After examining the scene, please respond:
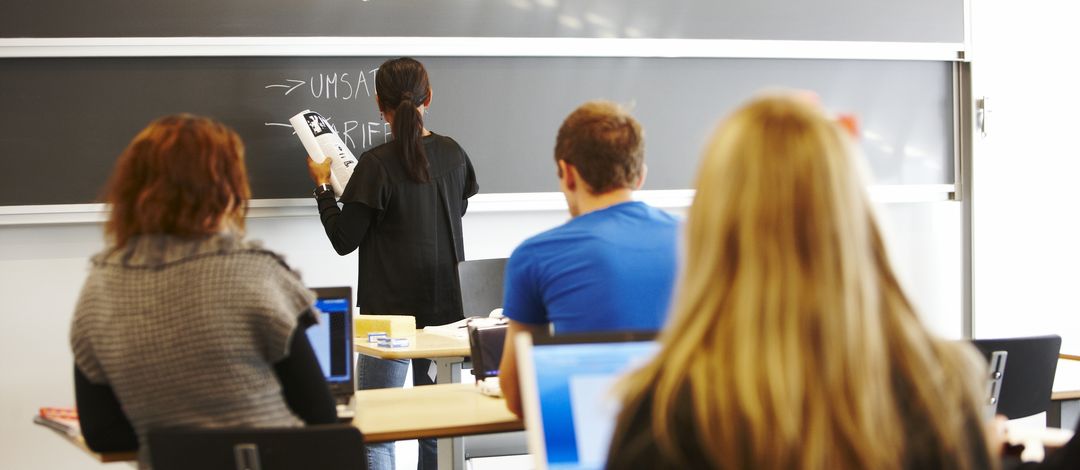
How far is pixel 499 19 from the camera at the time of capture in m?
4.24

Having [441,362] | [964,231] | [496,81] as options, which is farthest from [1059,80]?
[441,362]

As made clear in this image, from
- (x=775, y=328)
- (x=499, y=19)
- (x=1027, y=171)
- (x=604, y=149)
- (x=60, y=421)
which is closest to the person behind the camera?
(x=775, y=328)

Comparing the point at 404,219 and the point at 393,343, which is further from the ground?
the point at 404,219

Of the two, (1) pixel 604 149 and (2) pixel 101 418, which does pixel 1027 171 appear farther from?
(2) pixel 101 418

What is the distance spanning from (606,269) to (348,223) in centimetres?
182

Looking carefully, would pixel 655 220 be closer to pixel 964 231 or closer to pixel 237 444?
pixel 237 444

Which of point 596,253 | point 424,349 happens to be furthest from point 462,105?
point 596,253

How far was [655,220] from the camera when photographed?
2.05 meters

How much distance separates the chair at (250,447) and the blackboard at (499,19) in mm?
2493

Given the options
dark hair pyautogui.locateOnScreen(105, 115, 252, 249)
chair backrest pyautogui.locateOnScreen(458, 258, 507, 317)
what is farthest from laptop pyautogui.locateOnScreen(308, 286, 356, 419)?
chair backrest pyautogui.locateOnScreen(458, 258, 507, 317)

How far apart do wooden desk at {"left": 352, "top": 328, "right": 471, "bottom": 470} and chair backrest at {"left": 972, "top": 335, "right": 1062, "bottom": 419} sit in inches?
55.0

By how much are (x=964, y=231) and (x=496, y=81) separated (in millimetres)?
2309

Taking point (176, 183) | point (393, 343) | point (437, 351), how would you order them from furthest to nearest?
point (393, 343) → point (437, 351) → point (176, 183)

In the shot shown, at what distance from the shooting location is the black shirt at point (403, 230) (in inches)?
142
